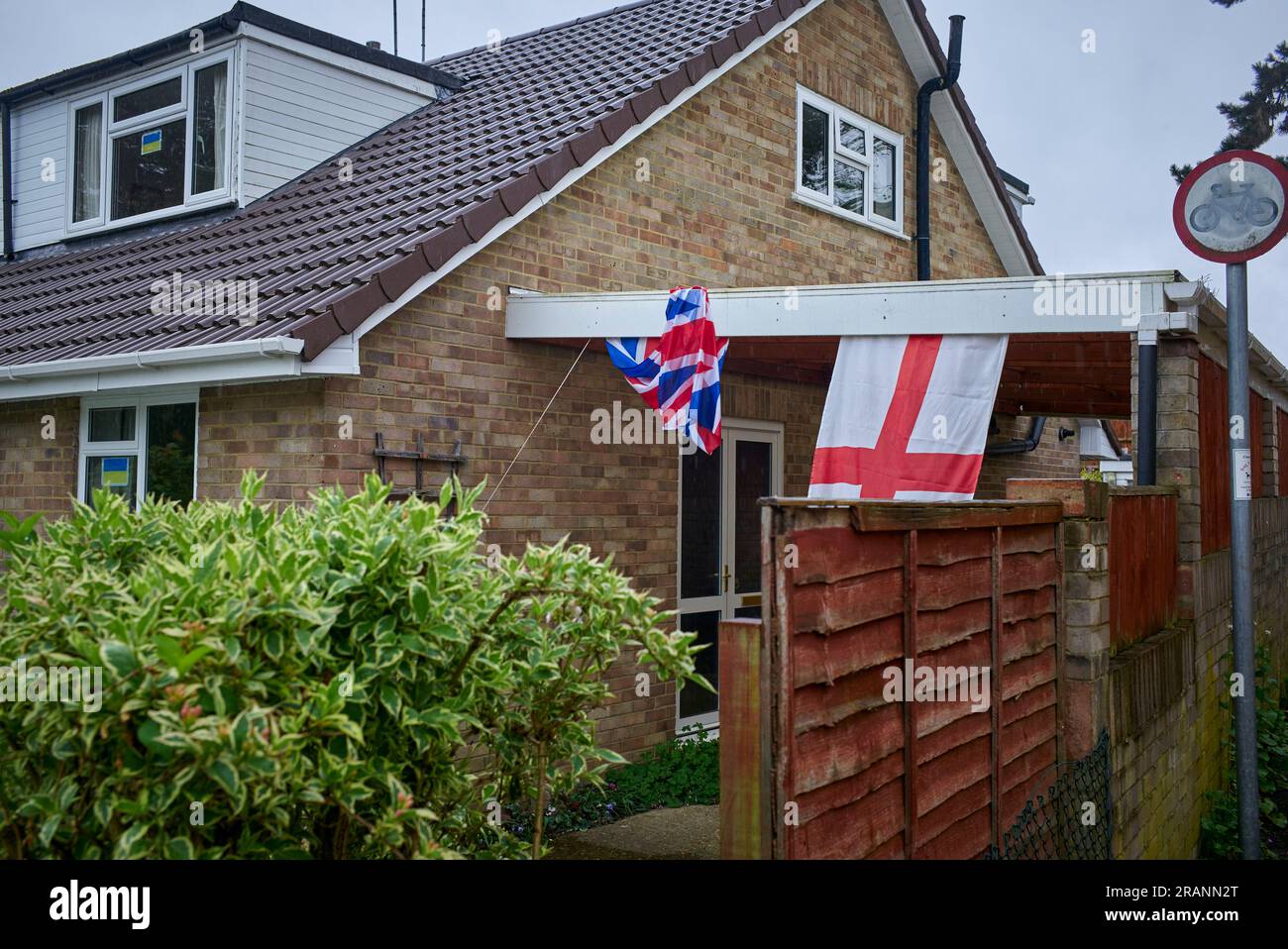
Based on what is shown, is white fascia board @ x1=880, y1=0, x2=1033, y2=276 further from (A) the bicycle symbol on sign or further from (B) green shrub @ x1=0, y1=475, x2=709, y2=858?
(B) green shrub @ x1=0, y1=475, x2=709, y2=858

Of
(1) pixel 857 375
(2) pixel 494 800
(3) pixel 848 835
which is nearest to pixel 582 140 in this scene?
(1) pixel 857 375

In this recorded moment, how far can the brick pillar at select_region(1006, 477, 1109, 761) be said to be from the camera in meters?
5.19

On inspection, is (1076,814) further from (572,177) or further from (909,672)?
(572,177)

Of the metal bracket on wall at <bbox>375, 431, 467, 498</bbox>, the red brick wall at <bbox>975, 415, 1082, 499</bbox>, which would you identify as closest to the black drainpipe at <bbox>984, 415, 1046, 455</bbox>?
the red brick wall at <bbox>975, 415, 1082, 499</bbox>

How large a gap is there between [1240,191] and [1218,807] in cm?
409

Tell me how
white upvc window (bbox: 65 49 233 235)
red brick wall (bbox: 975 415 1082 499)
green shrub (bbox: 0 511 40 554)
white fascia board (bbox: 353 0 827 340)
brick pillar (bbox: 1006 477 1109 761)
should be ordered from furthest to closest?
red brick wall (bbox: 975 415 1082 499) → white upvc window (bbox: 65 49 233 235) → white fascia board (bbox: 353 0 827 340) → brick pillar (bbox: 1006 477 1109 761) → green shrub (bbox: 0 511 40 554)

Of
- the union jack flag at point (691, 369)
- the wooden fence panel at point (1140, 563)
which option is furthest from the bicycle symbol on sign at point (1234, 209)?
the union jack flag at point (691, 369)

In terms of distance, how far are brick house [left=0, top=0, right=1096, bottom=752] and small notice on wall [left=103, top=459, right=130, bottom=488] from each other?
2 centimetres

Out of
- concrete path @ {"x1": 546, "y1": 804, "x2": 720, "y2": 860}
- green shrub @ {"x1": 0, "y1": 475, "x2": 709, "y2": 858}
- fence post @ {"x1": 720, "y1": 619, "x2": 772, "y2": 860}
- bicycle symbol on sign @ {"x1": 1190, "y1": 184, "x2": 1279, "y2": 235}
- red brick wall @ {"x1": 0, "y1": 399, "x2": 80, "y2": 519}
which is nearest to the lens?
green shrub @ {"x1": 0, "y1": 475, "x2": 709, "y2": 858}

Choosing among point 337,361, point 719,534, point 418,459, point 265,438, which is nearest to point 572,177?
point 418,459

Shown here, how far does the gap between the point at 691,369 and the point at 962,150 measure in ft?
27.2

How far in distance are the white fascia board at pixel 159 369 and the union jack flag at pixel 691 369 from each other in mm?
2145

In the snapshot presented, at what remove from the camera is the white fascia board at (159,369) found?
21.2 ft

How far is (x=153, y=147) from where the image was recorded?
1095cm
